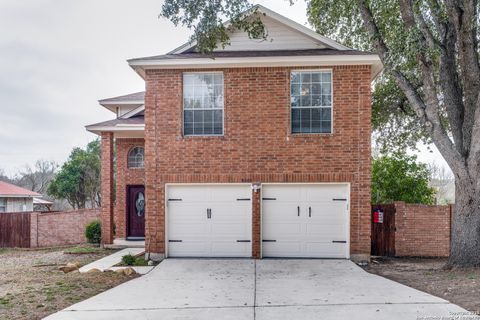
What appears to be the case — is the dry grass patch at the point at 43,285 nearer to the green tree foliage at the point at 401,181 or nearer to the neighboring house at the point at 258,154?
the neighboring house at the point at 258,154

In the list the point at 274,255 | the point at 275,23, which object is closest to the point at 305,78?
the point at 275,23

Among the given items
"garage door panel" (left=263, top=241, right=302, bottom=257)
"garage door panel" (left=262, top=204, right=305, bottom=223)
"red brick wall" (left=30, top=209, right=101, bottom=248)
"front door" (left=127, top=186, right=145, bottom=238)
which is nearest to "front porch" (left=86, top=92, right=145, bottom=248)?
"front door" (left=127, top=186, right=145, bottom=238)

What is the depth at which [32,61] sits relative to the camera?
19.1 meters

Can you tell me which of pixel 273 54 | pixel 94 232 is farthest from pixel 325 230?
pixel 94 232

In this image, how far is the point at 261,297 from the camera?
6961mm

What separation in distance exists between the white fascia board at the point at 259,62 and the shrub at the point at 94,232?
6425mm

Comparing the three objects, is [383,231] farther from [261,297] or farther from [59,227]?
[59,227]

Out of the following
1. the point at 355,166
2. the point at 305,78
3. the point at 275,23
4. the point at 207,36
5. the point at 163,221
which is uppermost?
the point at 275,23

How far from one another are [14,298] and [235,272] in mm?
4323

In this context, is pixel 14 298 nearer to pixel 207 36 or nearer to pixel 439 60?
pixel 207 36

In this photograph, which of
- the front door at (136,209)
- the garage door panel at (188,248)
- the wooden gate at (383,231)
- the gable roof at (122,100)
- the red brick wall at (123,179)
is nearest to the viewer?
the garage door panel at (188,248)

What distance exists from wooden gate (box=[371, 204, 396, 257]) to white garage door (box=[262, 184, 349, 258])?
2155 millimetres

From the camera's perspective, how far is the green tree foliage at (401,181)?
48.1 ft

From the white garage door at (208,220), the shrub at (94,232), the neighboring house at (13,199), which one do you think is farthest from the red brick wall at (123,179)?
the neighboring house at (13,199)
